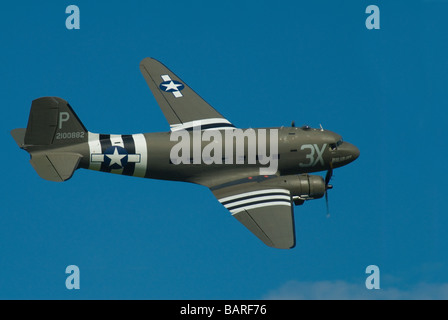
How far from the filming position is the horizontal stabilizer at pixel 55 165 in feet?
152

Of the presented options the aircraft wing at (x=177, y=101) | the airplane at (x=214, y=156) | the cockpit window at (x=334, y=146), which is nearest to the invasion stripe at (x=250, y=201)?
the airplane at (x=214, y=156)

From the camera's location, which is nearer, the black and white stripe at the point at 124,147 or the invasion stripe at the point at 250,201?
the invasion stripe at the point at 250,201

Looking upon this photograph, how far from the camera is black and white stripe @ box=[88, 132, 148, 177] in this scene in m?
48.6

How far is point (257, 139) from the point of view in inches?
1975

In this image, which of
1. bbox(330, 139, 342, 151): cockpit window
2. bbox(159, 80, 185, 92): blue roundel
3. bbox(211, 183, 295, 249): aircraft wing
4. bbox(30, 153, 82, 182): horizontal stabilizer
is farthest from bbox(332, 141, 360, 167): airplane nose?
bbox(30, 153, 82, 182): horizontal stabilizer

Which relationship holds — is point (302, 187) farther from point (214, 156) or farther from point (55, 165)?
point (55, 165)

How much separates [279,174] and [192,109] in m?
6.30

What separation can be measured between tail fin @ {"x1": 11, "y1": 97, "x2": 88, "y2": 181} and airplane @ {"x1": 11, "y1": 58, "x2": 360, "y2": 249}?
0.05 meters

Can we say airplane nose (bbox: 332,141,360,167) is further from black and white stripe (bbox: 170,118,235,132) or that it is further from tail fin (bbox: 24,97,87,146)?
tail fin (bbox: 24,97,87,146)

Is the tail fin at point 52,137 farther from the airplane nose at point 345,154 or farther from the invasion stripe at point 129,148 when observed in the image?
the airplane nose at point 345,154

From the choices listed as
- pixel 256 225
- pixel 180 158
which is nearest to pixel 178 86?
pixel 180 158

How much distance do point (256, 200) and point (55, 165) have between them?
1024cm

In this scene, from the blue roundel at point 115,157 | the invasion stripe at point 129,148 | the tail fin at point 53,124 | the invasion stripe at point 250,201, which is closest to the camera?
the tail fin at point 53,124

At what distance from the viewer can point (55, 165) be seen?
46875 millimetres
